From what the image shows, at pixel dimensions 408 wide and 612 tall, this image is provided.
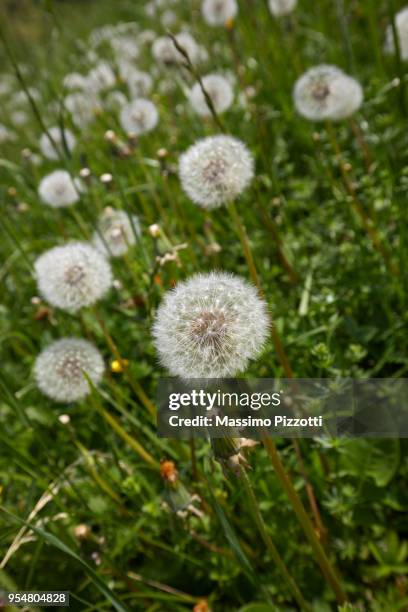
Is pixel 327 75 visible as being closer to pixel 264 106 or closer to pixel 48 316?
pixel 264 106

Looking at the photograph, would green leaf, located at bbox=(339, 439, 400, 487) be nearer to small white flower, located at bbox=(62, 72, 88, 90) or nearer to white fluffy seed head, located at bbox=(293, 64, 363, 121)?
white fluffy seed head, located at bbox=(293, 64, 363, 121)

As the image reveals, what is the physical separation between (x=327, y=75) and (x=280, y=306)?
4.21 ft

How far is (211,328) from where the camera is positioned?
1229mm

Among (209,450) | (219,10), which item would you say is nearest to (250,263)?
(209,450)

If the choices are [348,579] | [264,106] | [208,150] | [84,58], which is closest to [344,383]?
[348,579]

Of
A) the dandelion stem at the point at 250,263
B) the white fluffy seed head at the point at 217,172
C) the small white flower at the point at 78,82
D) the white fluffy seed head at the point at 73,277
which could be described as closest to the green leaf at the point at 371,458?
the dandelion stem at the point at 250,263

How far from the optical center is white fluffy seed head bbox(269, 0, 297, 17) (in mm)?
3990

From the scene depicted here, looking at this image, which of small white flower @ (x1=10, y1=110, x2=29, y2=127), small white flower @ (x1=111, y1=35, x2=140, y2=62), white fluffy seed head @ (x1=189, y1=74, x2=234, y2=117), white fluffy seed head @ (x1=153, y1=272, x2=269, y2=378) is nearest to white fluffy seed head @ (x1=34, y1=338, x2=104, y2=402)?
white fluffy seed head @ (x1=153, y1=272, x2=269, y2=378)

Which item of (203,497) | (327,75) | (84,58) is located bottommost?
→ (203,497)

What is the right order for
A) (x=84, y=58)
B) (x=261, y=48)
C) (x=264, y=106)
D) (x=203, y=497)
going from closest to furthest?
(x=203, y=497)
(x=264, y=106)
(x=261, y=48)
(x=84, y=58)

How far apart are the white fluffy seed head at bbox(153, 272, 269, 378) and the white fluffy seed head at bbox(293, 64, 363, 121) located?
1552 millimetres

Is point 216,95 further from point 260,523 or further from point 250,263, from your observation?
point 260,523

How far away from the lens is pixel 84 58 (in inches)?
235

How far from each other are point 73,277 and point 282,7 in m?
3.13
